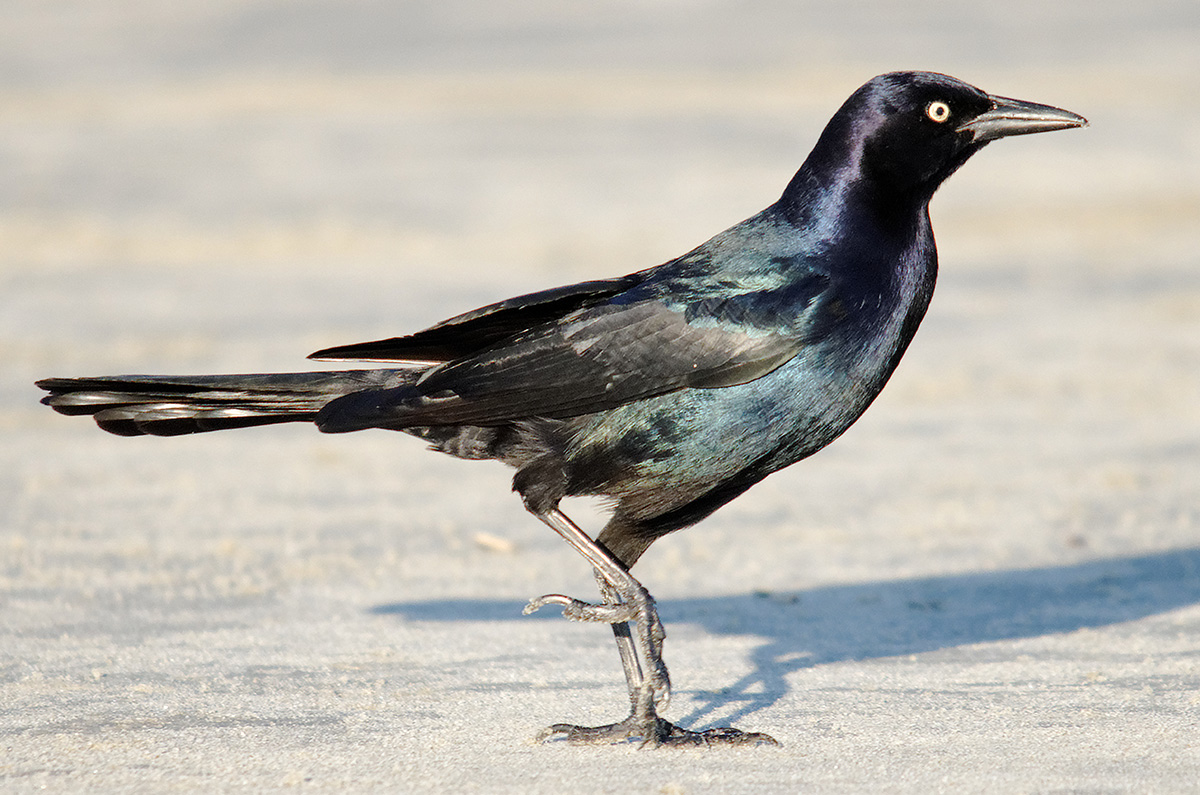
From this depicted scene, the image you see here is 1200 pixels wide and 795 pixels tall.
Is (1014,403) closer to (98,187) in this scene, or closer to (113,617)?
(113,617)

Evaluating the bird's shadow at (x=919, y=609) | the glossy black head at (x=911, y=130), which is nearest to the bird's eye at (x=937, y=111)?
the glossy black head at (x=911, y=130)

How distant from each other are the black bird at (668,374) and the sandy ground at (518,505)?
2.08 feet

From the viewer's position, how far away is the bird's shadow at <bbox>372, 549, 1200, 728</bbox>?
16.5 feet

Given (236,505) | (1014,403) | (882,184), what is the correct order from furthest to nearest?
(1014,403) < (236,505) < (882,184)

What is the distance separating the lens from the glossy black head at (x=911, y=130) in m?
4.20

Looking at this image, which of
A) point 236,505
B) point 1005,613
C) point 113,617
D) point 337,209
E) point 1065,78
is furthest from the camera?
point 1065,78

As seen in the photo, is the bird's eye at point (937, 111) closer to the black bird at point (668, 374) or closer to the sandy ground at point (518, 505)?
the black bird at point (668, 374)

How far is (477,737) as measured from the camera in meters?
3.86

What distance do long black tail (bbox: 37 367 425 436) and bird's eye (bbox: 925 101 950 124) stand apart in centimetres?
167

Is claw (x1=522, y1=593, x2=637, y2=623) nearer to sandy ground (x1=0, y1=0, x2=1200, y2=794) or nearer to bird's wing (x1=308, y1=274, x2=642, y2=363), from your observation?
sandy ground (x1=0, y1=0, x2=1200, y2=794)

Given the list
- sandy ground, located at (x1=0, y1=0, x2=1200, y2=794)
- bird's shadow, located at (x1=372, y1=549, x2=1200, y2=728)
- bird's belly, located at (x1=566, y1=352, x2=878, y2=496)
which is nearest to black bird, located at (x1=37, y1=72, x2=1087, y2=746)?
bird's belly, located at (x1=566, y1=352, x2=878, y2=496)

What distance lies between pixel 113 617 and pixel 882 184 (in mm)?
2936

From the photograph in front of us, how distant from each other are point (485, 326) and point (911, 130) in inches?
53.5

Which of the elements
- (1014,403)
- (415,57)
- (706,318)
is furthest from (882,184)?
(415,57)
